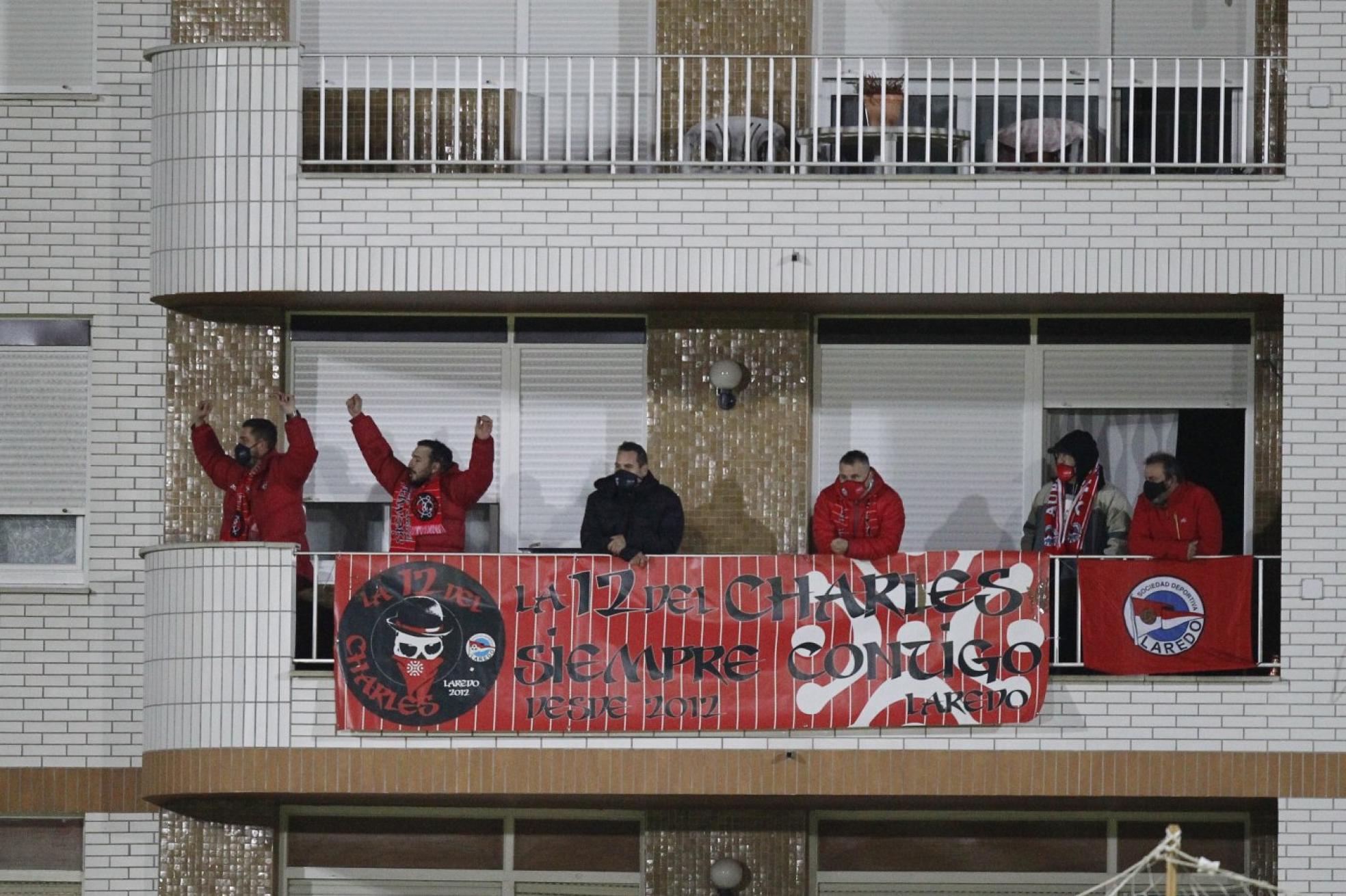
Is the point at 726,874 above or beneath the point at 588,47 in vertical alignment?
beneath

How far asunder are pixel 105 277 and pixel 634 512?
436 centimetres

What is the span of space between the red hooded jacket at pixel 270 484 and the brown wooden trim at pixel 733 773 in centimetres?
135

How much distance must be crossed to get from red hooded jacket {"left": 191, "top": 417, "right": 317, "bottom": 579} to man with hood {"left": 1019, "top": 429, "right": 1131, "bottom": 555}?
16.0 feet

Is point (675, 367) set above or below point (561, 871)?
above

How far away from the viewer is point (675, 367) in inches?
636

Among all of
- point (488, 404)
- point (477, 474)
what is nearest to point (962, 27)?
point (488, 404)

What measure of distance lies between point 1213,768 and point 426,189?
20.6 ft

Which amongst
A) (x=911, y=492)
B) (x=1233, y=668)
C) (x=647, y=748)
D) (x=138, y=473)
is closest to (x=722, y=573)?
(x=647, y=748)

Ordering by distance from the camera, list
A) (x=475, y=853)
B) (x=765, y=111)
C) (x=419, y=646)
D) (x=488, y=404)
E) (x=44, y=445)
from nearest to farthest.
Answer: (x=419, y=646)
(x=475, y=853)
(x=44, y=445)
(x=765, y=111)
(x=488, y=404)

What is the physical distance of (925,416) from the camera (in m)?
16.4

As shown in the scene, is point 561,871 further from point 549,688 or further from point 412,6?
point 412,6

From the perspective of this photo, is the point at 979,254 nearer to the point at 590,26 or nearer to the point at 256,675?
the point at 590,26

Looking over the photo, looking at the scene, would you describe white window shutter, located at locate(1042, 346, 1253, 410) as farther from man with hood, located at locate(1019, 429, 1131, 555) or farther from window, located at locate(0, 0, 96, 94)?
window, located at locate(0, 0, 96, 94)

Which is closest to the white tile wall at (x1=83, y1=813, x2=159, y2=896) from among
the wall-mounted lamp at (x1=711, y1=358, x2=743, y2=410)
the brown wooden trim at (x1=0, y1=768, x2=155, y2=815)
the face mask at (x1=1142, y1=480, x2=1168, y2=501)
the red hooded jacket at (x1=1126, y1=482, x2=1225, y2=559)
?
the brown wooden trim at (x1=0, y1=768, x2=155, y2=815)
